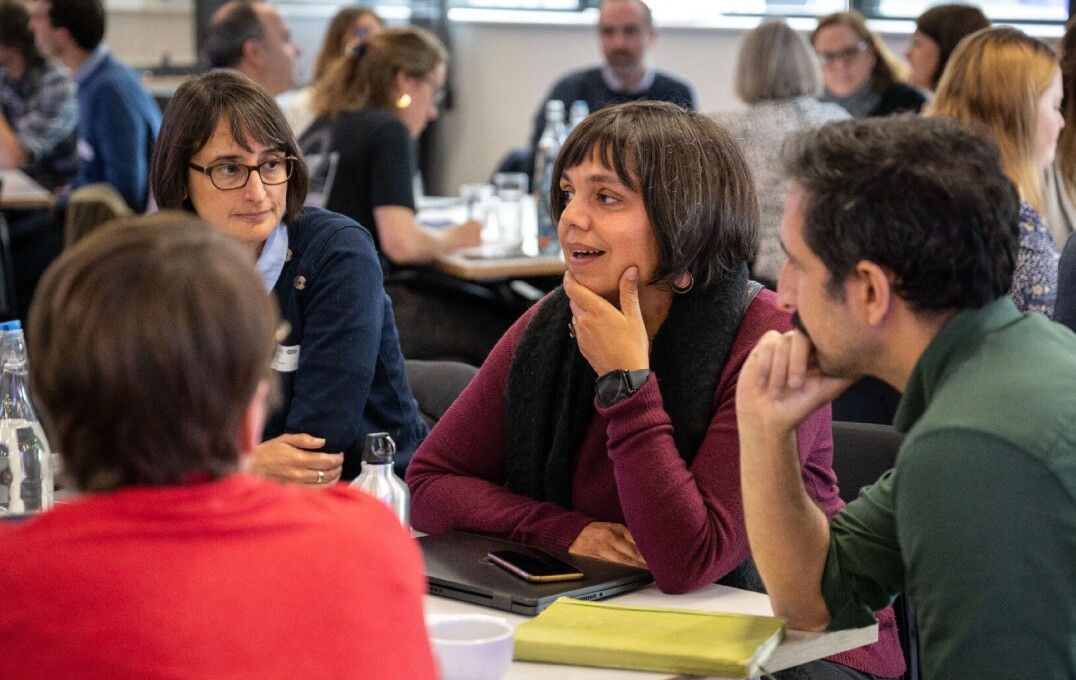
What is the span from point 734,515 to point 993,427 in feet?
1.92

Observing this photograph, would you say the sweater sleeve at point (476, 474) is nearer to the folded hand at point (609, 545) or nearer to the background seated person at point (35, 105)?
the folded hand at point (609, 545)

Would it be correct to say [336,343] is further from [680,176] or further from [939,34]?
[939,34]

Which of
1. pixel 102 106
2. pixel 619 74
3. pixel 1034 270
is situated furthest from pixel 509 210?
pixel 1034 270

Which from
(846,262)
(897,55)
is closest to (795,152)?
(846,262)

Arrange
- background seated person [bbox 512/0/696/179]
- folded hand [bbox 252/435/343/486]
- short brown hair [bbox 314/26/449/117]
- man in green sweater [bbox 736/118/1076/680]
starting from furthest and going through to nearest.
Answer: background seated person [bbox 512/0/696/179] → short brown hair [bbox 314/26/449/117] → folded hand [bbox 252/435/343/486] → man in green sweater [bbox 736/118/1076/680]

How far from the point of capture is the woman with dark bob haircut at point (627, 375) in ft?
6.07

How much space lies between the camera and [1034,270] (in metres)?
3.00

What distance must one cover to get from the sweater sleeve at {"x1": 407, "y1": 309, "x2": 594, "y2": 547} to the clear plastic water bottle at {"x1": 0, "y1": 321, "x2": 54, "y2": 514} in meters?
0.56

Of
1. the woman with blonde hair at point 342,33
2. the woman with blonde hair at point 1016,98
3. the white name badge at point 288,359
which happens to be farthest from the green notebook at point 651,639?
the woman with blonde hair at point 342,33

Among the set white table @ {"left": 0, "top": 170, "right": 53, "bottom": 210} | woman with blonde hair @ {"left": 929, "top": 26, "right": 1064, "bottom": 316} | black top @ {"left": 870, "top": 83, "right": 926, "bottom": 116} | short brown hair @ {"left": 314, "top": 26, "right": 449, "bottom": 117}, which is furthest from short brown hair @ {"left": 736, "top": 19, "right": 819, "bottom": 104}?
white table @ {"left": 0, "top": 170, "right": 53, "bottom": 210}

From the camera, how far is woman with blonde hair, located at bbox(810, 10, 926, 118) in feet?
20.0

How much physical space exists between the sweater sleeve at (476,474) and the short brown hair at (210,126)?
55 centimetres

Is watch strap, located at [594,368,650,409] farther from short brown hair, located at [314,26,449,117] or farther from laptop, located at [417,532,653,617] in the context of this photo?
short brown hair, located at [314,26,449,117]

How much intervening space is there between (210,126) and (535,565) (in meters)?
1.05
